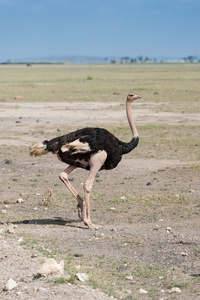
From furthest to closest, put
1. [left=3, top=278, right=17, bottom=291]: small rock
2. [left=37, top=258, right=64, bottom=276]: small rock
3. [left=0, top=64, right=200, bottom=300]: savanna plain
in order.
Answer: [left=0, top=64, right=200, bottom=300]: savanna plain
[left=37, top=258, right=64, bottom=276]: small rock
[left=3, top=278, right=17, bottom=291]: small rock

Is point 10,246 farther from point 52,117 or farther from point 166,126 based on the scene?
point 52,117

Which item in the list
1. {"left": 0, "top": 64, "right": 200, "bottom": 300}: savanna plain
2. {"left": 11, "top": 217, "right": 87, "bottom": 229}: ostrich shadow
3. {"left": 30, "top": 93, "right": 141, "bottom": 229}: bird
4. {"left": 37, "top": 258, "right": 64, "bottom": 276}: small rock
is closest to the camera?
{"left": 37, "top": 258, "right": 64, "bottom": 276}: small rock

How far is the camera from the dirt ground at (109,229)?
5711 millimetres

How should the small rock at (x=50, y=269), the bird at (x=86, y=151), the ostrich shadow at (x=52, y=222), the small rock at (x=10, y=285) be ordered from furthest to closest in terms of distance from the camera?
the ostrich shadow at (x=52, y=222) < the bird at (x=86, y=151) < the small rock at (x=50, y=269) < the small rock at (x=10, y=285)

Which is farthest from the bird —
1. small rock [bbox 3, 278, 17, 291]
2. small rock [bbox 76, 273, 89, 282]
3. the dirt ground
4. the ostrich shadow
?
small rock [bbox 3, 278, 17, 291]

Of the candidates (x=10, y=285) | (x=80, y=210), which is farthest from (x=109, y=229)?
(x=10, y=285)

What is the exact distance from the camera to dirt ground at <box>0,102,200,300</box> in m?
5.71

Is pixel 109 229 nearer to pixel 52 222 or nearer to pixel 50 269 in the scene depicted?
pixel 52 222

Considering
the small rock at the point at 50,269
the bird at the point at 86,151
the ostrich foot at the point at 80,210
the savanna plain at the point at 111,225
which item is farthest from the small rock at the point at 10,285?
the ostrich foot at the point at 80,210

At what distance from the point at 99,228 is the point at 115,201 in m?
1.67

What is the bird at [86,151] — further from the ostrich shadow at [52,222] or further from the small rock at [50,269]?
the small rock at [50,269]

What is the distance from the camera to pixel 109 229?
26.2 feet

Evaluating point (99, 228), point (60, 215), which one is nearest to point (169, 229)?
point (99, 228)

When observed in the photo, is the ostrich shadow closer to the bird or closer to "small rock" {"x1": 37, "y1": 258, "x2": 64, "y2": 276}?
the bird
